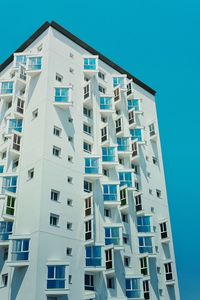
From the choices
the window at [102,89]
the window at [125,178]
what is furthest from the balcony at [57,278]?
the window at [102,89]

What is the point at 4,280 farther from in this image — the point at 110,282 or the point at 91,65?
the point at 91,65

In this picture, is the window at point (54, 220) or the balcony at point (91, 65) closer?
the window at point (54, 220)

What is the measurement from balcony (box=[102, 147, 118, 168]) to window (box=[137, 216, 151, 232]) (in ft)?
19.4

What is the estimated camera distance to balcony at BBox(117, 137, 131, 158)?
34531 millimetres

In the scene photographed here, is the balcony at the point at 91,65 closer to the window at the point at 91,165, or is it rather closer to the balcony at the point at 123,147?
the balcony at the point at 123,147

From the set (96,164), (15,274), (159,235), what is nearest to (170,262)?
(159,235)

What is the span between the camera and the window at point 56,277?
23558 millimetres

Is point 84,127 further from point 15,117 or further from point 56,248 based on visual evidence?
point 56,248

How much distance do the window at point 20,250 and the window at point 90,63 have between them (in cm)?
1934

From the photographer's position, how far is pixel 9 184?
28562 millimetres

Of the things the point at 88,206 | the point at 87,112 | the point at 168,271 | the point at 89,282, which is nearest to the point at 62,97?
the point at 87,112

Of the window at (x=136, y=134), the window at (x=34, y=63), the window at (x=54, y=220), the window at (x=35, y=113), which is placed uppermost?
the window at (x=34, y=63)

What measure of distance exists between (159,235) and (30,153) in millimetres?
15457

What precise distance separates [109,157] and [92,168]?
113 inches
